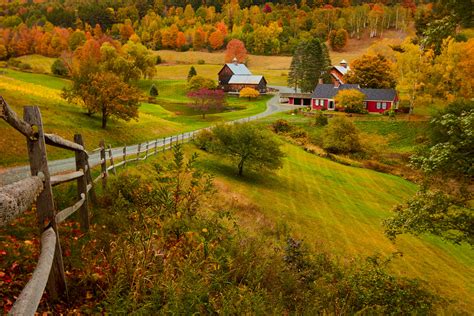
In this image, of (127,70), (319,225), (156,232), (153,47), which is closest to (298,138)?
(127,70)

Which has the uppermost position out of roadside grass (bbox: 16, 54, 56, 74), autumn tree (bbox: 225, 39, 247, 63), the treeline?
the treeline

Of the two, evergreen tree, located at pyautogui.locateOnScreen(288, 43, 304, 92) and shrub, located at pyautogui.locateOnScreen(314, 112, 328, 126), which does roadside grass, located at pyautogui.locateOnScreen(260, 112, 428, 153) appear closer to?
shrub, located at pyautogui.locateOnScreen(314, 112, 328, 126)

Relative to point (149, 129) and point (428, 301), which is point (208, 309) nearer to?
point (428, 301)

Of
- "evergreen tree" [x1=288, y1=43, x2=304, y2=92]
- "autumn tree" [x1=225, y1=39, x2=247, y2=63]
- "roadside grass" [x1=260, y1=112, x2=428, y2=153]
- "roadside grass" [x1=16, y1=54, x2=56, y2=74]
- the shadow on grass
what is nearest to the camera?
the shadow on grass

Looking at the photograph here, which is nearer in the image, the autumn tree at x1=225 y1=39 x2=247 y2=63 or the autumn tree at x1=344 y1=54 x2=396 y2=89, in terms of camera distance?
the autumn tree at x1=344 y1=54 x2=396 y2=89

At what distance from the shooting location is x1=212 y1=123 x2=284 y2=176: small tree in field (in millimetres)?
29484

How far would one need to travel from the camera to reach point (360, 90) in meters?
70.5

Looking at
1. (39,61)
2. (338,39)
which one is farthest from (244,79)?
(338,39)

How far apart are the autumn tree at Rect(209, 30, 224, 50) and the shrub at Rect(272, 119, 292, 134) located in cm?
10264

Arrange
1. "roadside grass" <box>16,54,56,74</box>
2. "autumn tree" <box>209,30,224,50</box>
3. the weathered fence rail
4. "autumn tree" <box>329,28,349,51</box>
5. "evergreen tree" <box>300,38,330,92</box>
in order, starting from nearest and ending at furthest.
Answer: the weathered fence rail, "evergreen tree" <box>300,38,330,92</box>, "roadside grass" <box>16,54,56,74</box>, "autumn tree" <box>329,28,349,51</box>, "autumn tree" <box>209,30,224,50</box>

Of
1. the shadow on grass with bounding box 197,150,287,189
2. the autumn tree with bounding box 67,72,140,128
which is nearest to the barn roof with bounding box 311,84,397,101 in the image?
the shadow on grass with bounding box 197,150,287,189

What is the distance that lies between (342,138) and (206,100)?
27043 millimetres

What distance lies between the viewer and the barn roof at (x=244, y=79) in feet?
312

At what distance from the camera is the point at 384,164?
44.6 meters
